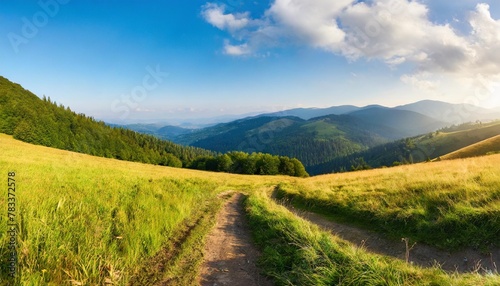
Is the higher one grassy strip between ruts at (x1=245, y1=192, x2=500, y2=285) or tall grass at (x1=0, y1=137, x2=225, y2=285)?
tall grass at (x1=0, y1=137, x2=225, y2=285)

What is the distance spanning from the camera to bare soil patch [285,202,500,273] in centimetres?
730

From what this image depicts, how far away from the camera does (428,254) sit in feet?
27.9

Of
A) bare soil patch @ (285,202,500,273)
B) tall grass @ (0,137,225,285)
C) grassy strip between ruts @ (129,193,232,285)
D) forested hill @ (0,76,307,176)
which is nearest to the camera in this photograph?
tall grass @ (0,137,225,285)

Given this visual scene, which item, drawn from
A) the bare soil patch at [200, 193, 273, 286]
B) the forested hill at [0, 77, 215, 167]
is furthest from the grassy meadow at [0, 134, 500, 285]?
the forested hill at [0, 77, 215, 167]

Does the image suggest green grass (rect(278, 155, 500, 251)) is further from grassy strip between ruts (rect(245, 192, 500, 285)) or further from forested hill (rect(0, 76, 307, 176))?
forested hill (rect(0, 76, 307, 176))

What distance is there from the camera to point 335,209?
1498 centimetres

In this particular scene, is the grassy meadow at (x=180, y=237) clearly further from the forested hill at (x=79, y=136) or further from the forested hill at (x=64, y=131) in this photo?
the forested hill at (x=64, y=131)

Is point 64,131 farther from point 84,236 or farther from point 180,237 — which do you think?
point 84,236

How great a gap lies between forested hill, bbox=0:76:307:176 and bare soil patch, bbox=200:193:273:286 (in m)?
81.0

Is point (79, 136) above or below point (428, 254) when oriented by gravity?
above

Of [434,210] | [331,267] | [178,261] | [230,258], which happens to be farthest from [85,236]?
[434,210]

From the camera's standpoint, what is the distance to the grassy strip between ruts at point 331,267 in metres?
4.98

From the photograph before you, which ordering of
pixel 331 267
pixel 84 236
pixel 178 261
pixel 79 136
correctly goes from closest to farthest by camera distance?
pixel 331 267, pixel 84 236, pixel 178 261, pixel 79 136

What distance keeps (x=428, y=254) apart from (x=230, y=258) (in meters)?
6.57
